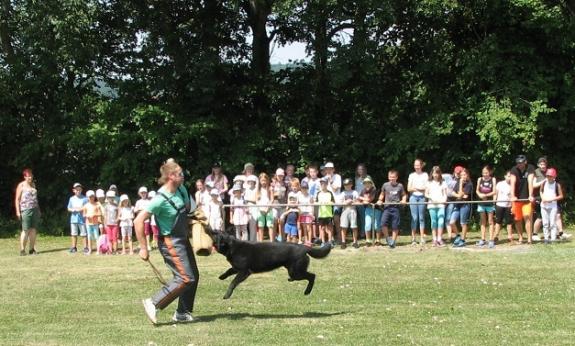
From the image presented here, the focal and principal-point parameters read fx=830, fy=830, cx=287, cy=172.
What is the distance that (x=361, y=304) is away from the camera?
398 inches

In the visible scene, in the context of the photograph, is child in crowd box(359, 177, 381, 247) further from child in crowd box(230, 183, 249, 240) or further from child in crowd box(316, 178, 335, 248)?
child in crowd box(230, 183, 249, 240)

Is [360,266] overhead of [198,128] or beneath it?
beneath

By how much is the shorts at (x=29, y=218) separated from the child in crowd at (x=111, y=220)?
1524mm

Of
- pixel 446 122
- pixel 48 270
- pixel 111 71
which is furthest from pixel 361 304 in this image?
pixel 111 71

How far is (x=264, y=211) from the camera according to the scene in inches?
704

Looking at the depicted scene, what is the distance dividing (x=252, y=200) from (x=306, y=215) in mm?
1293

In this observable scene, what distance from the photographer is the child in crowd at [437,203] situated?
55.7 feet

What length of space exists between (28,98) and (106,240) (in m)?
8.03

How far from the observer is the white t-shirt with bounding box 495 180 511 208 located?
54.7 feet

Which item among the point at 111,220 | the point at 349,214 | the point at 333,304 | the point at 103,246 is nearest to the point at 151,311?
the point at 333,304

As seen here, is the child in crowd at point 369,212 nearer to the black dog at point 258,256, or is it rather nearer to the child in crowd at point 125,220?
the child in crowd at point 125,220

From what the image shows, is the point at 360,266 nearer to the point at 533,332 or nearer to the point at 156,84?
the point at 533,332

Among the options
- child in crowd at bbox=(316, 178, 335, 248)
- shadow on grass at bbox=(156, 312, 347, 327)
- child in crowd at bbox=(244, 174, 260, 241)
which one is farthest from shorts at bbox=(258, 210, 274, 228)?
shadow on grass at bbox=(156, 312, 347, 327)

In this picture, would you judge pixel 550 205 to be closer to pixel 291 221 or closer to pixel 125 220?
pixel 291 221
